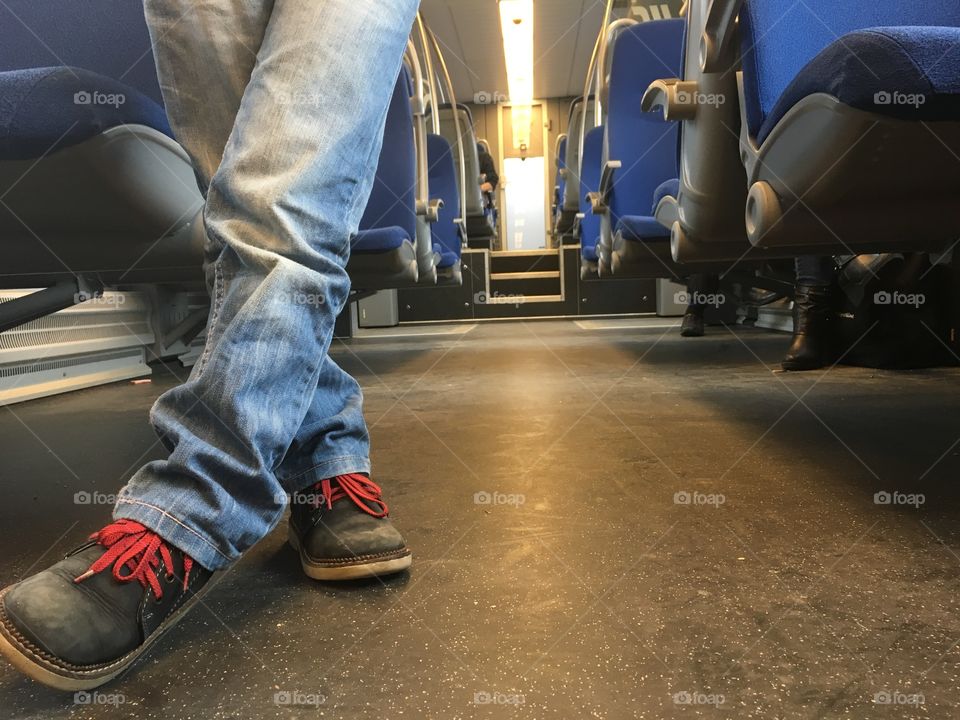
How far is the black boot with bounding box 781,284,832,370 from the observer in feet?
7.75

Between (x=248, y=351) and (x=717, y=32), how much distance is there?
3.00ft

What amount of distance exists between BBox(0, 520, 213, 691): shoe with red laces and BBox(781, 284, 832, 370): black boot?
2.24 meters

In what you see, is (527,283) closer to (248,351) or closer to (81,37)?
(81,37)

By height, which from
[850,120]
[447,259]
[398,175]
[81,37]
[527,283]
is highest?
[81,37]

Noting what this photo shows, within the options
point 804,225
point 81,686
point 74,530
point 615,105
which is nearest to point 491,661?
point 81,686

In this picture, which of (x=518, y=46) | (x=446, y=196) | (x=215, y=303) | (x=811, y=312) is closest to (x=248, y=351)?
(x=215, y=303)

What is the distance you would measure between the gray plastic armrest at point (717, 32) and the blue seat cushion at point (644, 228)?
1.04 meters

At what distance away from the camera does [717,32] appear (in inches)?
42.2

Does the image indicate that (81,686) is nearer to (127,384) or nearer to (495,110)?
(127,384)

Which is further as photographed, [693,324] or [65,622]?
[693,324]

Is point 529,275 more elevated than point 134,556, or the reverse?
point 134,556

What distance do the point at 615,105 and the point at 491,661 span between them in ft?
7.98

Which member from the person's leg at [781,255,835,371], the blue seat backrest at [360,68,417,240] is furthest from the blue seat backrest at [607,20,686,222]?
the blue seat backrest at [360,68,417,240]

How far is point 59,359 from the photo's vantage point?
248 centimetres
